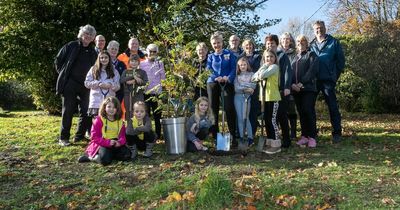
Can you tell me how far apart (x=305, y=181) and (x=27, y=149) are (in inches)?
184

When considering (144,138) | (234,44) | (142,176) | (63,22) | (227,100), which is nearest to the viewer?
(142,176)

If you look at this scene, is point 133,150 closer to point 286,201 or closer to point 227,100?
point 227,100

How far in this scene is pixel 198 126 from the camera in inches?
257

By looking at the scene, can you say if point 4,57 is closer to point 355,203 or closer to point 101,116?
point 101,116

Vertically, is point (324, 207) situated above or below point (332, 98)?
below

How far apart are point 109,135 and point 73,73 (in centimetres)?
174

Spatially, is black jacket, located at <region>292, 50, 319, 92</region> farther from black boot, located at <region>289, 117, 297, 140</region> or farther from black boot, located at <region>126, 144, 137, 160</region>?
black boot, located at <region>126, 144, 137, 160</region>

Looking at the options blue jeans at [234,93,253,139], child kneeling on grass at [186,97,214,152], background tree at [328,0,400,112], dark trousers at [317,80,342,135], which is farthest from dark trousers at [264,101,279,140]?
background tree at [328,0,400,112]

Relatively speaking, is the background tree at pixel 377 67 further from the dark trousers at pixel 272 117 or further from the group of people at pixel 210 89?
the dark trousers at pixel 272 117

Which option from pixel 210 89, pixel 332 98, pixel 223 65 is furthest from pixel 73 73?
pixel 332 98

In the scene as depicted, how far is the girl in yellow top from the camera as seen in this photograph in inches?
254

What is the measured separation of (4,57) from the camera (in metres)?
11.4

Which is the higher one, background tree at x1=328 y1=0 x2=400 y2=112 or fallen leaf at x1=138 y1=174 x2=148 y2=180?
background tree at x1=328 y1=0 x2=400 y2=112

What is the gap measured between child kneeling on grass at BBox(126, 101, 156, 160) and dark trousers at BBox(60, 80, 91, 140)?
4.29 ft
